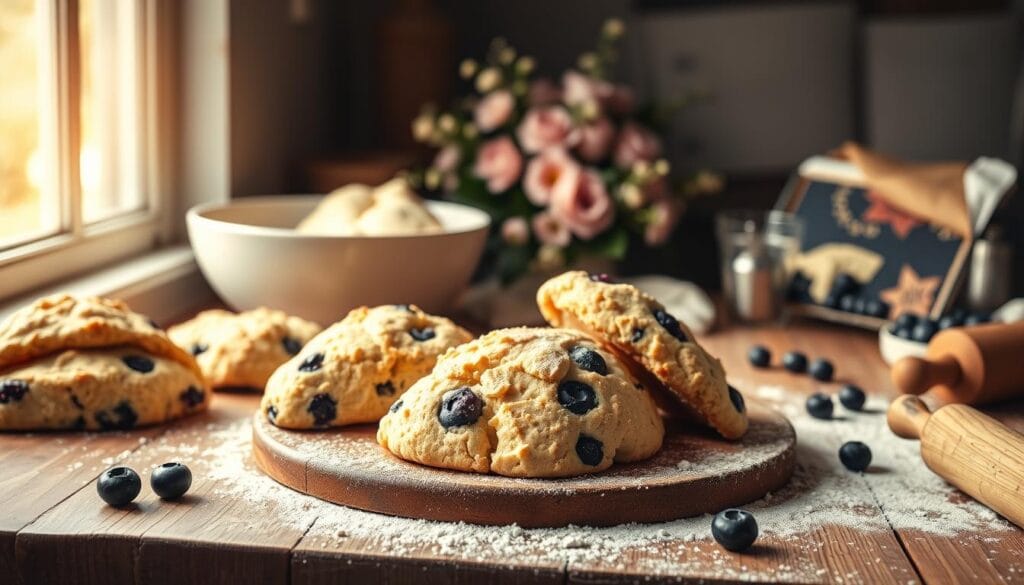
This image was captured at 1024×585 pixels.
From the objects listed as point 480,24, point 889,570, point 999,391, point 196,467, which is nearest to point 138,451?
point 196,467

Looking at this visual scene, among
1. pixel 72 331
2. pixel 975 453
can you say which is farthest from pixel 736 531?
pixel 72 331

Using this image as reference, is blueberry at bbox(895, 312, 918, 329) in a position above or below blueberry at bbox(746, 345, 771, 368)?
above

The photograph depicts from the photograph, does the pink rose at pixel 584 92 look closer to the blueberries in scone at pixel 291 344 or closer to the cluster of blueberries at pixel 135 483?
the blueberries in scone at pixel 291 344

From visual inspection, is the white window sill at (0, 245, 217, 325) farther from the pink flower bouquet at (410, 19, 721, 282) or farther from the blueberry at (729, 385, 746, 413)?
the blueberry at (729, 385, 746, 413)

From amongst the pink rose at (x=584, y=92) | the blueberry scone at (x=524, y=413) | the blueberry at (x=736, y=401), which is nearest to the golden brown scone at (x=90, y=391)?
the blueberry scone at (x=524, y=413)

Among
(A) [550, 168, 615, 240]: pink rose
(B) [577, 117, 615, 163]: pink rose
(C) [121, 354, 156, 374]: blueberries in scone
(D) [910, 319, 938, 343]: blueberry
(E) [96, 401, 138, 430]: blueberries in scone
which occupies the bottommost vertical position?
(E) [96, 401, 138, 430]: blueberries in scone

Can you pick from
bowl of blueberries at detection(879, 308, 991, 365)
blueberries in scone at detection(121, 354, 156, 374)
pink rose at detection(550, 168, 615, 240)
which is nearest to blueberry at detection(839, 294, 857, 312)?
bowl of blueberries at detection(879, 308, 991, 365)
